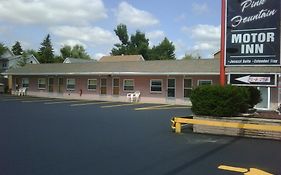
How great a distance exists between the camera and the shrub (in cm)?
1227

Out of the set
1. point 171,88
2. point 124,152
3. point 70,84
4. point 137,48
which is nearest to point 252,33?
point 124,152

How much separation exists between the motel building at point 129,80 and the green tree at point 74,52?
158 ft

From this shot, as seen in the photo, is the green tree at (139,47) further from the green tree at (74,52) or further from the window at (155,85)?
the window at (155,85)

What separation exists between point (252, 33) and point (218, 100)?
3.01 meters

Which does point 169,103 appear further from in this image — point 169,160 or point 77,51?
point 77,51

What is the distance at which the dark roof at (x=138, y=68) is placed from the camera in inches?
1088

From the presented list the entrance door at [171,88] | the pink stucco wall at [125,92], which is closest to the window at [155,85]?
the pink stucco wall at [125,92]

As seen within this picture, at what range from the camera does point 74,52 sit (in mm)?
88750

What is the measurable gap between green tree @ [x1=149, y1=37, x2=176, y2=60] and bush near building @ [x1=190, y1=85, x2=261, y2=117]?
64.4m

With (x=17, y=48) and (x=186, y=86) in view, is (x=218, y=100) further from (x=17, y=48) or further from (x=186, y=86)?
(x=17, y=48)

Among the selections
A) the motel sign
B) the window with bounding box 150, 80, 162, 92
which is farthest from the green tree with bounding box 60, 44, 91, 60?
the motel sign

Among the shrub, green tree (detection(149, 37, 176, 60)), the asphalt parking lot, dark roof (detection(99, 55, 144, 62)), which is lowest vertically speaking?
the asphalt parking lot

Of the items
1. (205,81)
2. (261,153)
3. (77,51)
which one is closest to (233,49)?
(261,153)

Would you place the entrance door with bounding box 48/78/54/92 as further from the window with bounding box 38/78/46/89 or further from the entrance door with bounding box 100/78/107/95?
the entrance door with bounding box 100/78/107/95
